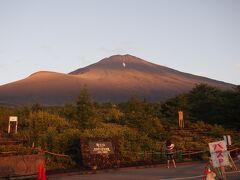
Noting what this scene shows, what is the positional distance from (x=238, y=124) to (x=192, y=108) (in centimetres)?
1070

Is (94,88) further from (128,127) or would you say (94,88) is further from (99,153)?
(99,153)

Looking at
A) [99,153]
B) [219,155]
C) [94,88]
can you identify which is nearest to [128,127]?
[99,153]

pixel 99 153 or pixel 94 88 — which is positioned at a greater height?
pixel 94 88

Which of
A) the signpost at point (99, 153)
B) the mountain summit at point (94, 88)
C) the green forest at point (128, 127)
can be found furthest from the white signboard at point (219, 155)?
the mountain summit at point (94, 88)

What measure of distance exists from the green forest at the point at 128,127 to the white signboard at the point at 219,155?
7.17 meters

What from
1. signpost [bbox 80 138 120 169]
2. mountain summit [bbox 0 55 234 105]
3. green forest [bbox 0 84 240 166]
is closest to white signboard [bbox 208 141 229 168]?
signpost [bbox 80 138 120 169]

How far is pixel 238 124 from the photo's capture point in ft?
123

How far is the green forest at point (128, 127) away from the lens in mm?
19797

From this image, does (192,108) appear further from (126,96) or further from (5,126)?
(126,96)

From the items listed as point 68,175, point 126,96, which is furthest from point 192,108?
point 126,96

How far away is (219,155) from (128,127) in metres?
13.6

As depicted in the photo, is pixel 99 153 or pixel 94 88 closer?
pixel 99 153

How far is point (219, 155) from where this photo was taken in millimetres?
13672

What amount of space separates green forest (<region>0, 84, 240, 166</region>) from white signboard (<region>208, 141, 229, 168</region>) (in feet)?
23.5
